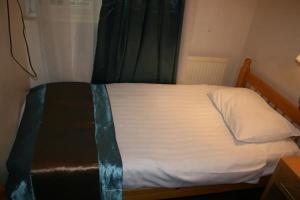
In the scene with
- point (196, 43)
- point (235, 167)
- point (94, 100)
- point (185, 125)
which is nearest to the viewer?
point (235, 167)

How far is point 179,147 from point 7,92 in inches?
47.8

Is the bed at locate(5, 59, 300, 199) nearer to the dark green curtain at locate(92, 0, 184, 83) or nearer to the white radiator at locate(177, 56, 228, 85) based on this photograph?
the dark green curtain at locate(92, 0, 184, 83)

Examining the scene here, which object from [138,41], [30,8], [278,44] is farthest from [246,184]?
[30,8]

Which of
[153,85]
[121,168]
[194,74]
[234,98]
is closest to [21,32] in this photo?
[153,85]

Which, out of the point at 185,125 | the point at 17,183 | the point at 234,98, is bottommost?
the point at 17,183

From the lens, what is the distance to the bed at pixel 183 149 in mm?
1591

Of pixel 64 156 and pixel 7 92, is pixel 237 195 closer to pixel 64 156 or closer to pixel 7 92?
pixel 64 156

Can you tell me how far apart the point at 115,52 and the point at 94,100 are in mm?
517

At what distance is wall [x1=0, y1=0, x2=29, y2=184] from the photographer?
161cm

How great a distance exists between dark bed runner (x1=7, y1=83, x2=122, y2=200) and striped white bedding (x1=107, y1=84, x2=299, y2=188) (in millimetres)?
103

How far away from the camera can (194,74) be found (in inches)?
106

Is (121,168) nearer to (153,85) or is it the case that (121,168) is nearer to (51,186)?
(51,186)

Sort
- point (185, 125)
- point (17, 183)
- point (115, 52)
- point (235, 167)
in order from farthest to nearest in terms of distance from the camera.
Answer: point (115, 52), point (185, 125), point (235, 167), point (17, 183)

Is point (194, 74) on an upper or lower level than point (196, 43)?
lower
